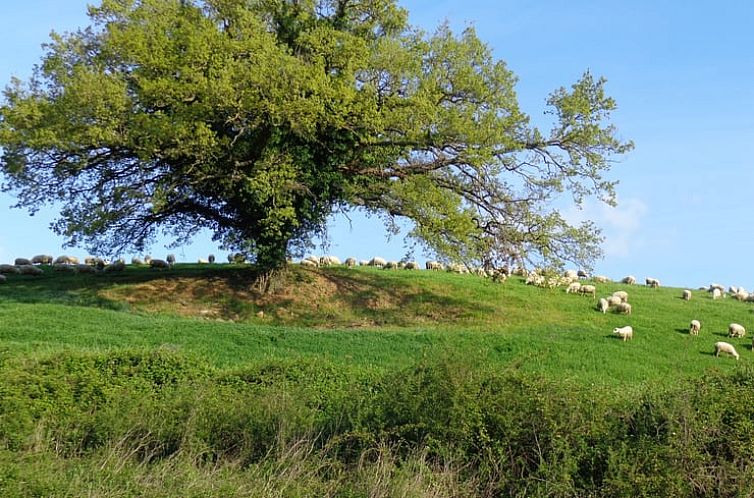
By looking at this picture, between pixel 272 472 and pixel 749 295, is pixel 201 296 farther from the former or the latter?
pixel 749 295

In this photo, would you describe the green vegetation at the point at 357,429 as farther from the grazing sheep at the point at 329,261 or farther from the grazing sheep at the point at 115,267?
the grazing sheep at the point at 329,261

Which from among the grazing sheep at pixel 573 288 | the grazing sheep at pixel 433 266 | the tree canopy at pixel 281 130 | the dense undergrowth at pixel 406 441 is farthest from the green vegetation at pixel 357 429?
the grazing sheep at pixel 433 266

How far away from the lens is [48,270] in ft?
110

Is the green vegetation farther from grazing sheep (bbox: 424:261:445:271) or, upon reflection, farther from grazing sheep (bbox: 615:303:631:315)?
grazing sheep (bbox: 424:261:445:271)

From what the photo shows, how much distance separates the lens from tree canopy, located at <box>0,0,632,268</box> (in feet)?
80.7

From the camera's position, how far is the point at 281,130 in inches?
1009

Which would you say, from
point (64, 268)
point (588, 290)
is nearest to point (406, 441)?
point (588, 290)

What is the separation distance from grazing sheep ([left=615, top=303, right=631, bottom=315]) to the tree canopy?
2061mm

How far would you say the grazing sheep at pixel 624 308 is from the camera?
27141 mm

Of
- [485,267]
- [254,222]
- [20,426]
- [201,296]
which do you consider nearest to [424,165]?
[485,267]

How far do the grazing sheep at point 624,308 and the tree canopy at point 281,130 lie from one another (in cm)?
206

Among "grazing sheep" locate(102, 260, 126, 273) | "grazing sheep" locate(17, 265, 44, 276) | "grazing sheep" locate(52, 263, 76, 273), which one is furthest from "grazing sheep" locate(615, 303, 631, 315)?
"grazing sheep" locate(17, 265, 44, 276)

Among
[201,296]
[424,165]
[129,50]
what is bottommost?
[201,296]

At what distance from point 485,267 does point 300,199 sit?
669 cm
